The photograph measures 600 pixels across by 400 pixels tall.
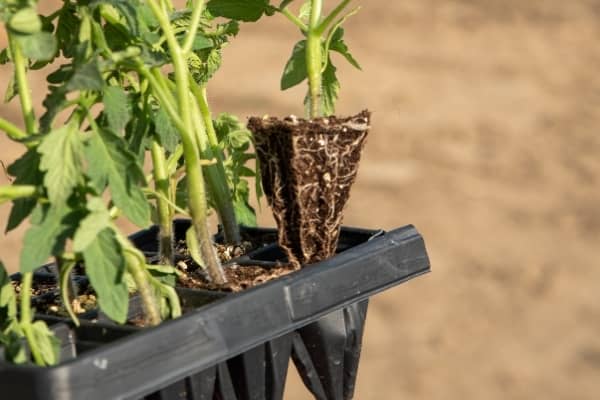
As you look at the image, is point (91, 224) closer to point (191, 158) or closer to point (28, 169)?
point (28, 169)

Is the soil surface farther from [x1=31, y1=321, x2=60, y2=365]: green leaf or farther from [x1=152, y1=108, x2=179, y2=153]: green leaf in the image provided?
[x1=31, y1=321, x2=60, y2=365]: green leaf

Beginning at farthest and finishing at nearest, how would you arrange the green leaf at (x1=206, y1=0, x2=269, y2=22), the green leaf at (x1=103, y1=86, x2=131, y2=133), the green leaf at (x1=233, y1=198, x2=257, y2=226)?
1. the green leaf at (x1=233, y1=198, x2=257, y2=226)
2. the green leaf at (x1=206, y1=0, x2=269, y2=22)
3. the green leaf at (x1=103, y1=86, x2=131, y2=133)

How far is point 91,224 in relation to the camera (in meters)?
1.10

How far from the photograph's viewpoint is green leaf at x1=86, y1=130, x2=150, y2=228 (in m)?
1.14

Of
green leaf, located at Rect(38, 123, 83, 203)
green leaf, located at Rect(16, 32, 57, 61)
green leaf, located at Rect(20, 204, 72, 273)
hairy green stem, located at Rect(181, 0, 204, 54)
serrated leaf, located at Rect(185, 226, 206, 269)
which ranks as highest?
green leaf, located at Rect(16, 32, 57, 61)

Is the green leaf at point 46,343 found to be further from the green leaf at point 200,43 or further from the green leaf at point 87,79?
the green leaf at point 200,43

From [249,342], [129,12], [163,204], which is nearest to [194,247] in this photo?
[163,204]

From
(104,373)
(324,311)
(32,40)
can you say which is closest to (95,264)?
(104,373)

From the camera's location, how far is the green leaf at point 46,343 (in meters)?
1.12

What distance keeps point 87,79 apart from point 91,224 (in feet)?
0.42

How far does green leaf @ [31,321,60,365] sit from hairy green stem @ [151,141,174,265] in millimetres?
311

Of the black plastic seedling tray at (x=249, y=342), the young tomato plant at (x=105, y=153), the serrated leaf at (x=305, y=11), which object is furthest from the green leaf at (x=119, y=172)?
the serrated leaf at (x=305, y=11)

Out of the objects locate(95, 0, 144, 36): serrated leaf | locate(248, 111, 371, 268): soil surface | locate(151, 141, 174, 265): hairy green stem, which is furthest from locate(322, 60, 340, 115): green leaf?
locate(95, 0, 144, 36): serrated leaf

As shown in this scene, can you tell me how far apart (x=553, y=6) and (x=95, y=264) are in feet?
14.5
